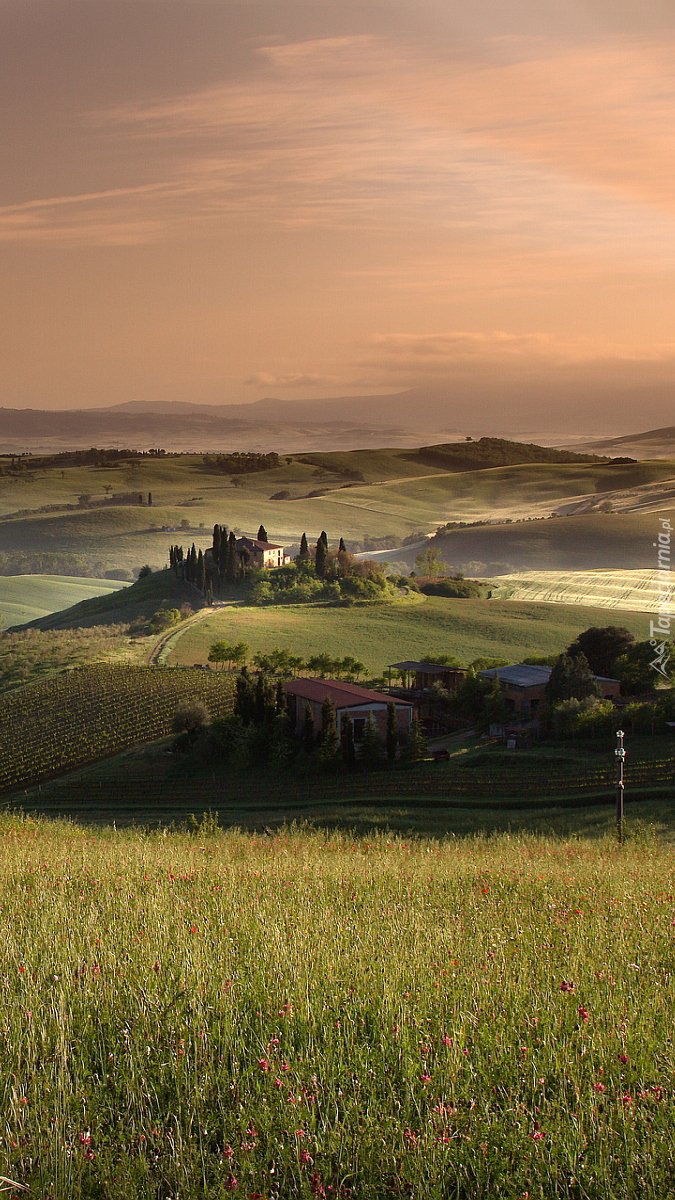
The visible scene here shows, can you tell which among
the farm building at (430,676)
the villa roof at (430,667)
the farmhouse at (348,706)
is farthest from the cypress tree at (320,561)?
the farmhouse at (348,706)

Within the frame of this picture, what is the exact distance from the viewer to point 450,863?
16578mm

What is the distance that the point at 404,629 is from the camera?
374 ft

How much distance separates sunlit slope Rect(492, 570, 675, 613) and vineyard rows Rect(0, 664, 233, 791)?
62.9 meters

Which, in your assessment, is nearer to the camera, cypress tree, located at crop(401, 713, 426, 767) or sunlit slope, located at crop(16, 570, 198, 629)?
cypress tree, located at crop(401, 713, 426, 767)

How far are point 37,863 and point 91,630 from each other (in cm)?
11846

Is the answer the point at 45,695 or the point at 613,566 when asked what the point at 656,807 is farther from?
the point at 613,566

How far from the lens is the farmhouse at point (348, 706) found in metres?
64.0

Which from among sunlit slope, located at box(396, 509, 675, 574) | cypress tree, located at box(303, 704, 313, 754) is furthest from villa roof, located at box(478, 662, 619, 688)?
sunlit slope, located at box(396, 509, 675, 574)

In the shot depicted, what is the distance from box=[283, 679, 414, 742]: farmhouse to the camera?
64.0 meters

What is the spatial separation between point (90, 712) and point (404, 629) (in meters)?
47.4

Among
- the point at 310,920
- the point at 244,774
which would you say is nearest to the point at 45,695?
the point at 244,774

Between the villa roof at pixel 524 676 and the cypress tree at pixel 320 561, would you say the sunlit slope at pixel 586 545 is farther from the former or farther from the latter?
the villa roof at pixel 524 676

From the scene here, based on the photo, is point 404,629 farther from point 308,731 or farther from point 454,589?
point 308,731

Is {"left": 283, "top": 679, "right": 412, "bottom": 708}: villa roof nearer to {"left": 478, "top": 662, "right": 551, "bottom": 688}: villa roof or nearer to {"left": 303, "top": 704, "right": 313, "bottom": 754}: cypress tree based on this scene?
{"left": 303, "top": 704, "right": 313, "bottom": 754}: cypress tree
